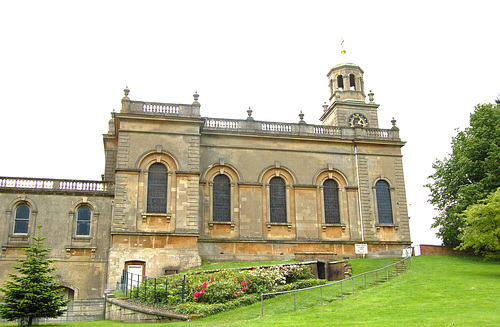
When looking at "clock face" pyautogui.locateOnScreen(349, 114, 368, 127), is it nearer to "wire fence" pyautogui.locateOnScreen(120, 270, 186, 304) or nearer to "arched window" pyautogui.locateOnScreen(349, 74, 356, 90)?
"arched window" pyautogui.locateOnScreen(349, 74, 356, 90)

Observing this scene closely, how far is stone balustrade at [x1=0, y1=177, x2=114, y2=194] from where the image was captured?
30.8 meters

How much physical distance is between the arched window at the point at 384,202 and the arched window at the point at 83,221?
20109 millimetres

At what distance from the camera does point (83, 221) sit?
31016mm

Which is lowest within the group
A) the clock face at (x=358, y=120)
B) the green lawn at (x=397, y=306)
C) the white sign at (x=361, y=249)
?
the green lawn at (x=397, y=306)

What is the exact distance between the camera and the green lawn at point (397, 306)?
15363 mm

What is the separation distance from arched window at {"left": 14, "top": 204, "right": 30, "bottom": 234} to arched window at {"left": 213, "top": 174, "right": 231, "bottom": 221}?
11.7 metres

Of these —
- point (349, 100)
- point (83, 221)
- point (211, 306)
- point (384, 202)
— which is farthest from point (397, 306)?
point (349, 100)

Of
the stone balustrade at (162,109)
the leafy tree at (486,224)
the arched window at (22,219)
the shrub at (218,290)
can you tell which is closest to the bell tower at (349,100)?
the stone balustrade at (162,109)

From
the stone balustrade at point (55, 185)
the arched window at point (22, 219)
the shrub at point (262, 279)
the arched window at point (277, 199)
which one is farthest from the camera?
the arched window at point (277, 199)

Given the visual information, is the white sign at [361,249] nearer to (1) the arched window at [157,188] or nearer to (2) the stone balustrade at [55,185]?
(1) the arched window at [157,188]

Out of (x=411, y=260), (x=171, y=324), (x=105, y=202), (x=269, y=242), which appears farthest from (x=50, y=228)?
(x=411, y=260)

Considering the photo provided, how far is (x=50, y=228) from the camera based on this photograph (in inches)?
1195

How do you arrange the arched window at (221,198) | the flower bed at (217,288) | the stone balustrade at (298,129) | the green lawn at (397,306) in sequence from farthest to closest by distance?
the stone balustrade at (298,129) < the arched window at (221,198) < the flower bed at (217,288) < the green lawn at (397,306)

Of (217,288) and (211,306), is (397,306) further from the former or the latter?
(217,288)
